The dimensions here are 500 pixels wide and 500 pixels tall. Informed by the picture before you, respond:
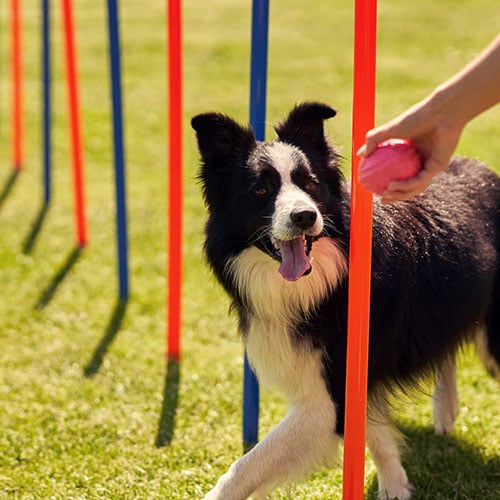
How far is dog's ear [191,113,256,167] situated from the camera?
12.7 feet

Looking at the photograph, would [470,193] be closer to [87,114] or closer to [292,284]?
[292,284]

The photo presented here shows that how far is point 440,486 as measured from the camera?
4301 millimetres

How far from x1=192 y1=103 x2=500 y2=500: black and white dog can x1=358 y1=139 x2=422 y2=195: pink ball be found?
848 millimetres

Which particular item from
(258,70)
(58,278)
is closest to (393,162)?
(258,70)

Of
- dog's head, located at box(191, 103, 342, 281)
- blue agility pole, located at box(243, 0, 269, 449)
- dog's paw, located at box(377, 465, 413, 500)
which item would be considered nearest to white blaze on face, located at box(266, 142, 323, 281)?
dog's head, located at box(191, 103, 342, 281)

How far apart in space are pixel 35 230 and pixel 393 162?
6.38 m

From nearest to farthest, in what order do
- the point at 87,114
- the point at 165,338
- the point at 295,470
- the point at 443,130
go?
the point at 443,130, the point at 295,470, the point at 165,338, the point at 87,114

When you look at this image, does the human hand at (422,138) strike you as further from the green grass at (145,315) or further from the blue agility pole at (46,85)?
the blue agility pole at (46,85)

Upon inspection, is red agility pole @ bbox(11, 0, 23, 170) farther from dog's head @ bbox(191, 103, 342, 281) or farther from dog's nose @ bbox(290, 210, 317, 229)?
dog's nose @ bbox(290, 210, 317, 229)

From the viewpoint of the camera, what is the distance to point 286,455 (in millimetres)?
3717

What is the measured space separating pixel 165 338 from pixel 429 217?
280 cm

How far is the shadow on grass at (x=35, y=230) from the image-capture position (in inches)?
317

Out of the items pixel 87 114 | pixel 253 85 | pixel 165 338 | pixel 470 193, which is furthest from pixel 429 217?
pixel 87 114

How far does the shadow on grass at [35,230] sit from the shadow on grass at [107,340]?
162cm
